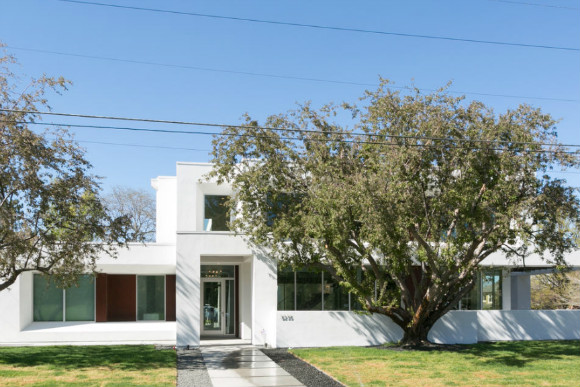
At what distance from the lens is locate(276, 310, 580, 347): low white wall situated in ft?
69.2

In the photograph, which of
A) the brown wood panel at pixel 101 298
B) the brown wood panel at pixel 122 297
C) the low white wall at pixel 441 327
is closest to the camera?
the low white wall at pixel 441 327

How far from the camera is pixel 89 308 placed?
24.9 m

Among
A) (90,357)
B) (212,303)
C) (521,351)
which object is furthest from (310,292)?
(90,357)

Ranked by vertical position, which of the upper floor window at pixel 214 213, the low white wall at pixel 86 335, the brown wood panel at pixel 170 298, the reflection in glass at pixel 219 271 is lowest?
the low white wall at pixel 86 335

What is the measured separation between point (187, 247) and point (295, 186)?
14.8ft

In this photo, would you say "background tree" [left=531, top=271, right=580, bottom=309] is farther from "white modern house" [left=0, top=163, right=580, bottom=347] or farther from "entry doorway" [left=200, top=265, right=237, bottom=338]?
"entry doorway" [left=200, top=265, right=237, bottom=338]

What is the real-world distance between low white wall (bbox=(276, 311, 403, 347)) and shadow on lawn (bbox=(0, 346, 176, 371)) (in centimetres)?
405

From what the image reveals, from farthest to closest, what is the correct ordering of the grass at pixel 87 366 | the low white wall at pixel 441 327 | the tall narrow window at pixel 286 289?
1. the tall narrow window at pixel 286 289
2. the low white wall at pixel 441 327
3. the grass at pixel 87 366

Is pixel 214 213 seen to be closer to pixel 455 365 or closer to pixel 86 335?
pixel 86 335

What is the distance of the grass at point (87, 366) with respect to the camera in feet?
46.6

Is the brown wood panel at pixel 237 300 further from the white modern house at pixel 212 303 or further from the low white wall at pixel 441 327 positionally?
the low white wall at pixel 441 327

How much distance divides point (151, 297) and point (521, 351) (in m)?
14.8

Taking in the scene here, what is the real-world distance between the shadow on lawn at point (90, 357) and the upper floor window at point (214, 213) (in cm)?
563

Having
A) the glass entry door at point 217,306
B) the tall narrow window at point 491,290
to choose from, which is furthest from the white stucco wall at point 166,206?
the tall narrow window at point 491,290
